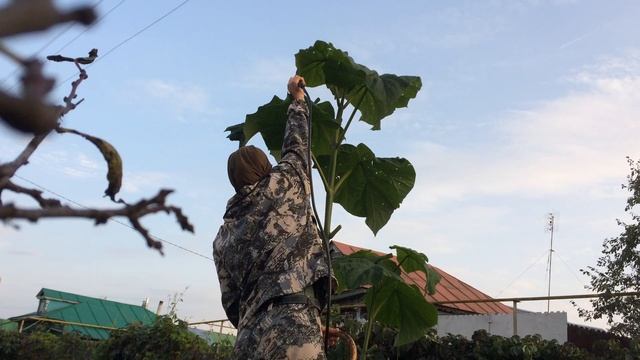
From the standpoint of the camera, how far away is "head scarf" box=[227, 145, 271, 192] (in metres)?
2.59

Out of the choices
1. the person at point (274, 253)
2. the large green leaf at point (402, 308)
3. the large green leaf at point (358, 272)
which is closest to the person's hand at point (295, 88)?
the person at point (274, 253)

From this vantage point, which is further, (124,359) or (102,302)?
(102,302)

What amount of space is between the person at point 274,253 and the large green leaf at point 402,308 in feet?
1.94

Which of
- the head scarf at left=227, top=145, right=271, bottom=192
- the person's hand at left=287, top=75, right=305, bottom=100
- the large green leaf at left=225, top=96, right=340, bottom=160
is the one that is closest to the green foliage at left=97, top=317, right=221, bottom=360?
the large green leaf at left=225, top=96, right=340, bottom=160

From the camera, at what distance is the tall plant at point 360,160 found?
2.97m

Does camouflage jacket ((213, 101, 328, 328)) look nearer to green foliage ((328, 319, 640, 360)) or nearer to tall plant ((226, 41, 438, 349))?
tall plant ((226, 41, 438, 349))

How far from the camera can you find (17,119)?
16.6 inches

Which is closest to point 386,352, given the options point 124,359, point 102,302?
point 124,359

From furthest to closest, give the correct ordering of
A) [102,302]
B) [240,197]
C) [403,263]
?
1. [102,302]
2. [403,263]
3. [240,197]

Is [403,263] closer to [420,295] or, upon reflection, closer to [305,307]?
[420,295]

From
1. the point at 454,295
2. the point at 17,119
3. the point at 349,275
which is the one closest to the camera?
the point at 17,119

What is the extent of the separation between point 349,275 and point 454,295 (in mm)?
10106

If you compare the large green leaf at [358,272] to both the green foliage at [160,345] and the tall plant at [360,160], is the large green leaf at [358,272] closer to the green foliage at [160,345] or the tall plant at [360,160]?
the tall plant at [360,160]

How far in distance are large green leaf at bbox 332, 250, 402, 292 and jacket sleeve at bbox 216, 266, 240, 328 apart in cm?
46
